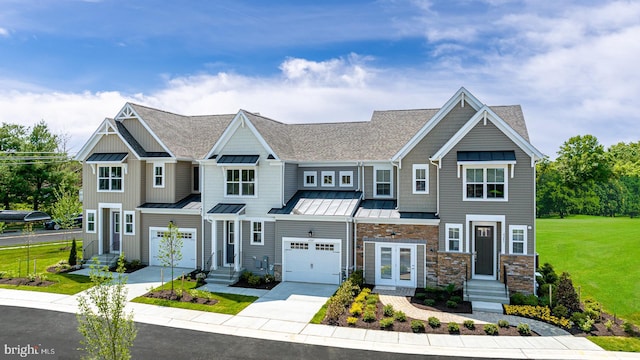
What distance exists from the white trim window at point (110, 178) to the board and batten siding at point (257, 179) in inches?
257

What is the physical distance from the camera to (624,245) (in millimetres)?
30828

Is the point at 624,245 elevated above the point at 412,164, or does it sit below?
below

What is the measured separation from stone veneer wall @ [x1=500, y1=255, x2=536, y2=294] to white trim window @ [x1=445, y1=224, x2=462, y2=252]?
236 cm

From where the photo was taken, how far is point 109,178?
26359 mm

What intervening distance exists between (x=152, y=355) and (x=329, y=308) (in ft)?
22.6

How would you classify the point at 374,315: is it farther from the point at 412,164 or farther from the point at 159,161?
the point at 159,161

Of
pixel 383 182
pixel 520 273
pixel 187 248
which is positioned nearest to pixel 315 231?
pixel 383 182

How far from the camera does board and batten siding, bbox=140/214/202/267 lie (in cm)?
2478

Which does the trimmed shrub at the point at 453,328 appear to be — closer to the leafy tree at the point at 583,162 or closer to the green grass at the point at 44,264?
the green grass at the point at 44,264

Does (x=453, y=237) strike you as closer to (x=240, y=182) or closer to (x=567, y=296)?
(x=567, y=296)

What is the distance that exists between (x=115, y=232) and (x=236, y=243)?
32.3 feet

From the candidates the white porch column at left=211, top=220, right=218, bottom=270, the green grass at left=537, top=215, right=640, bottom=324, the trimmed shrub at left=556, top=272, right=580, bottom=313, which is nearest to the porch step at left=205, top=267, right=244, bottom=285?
the white porch column at left=211, top=220, right=218, bottom=270

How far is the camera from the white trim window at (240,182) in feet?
78.3

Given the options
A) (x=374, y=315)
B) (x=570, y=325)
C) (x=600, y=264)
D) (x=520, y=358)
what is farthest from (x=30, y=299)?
(x=600, y=264)
